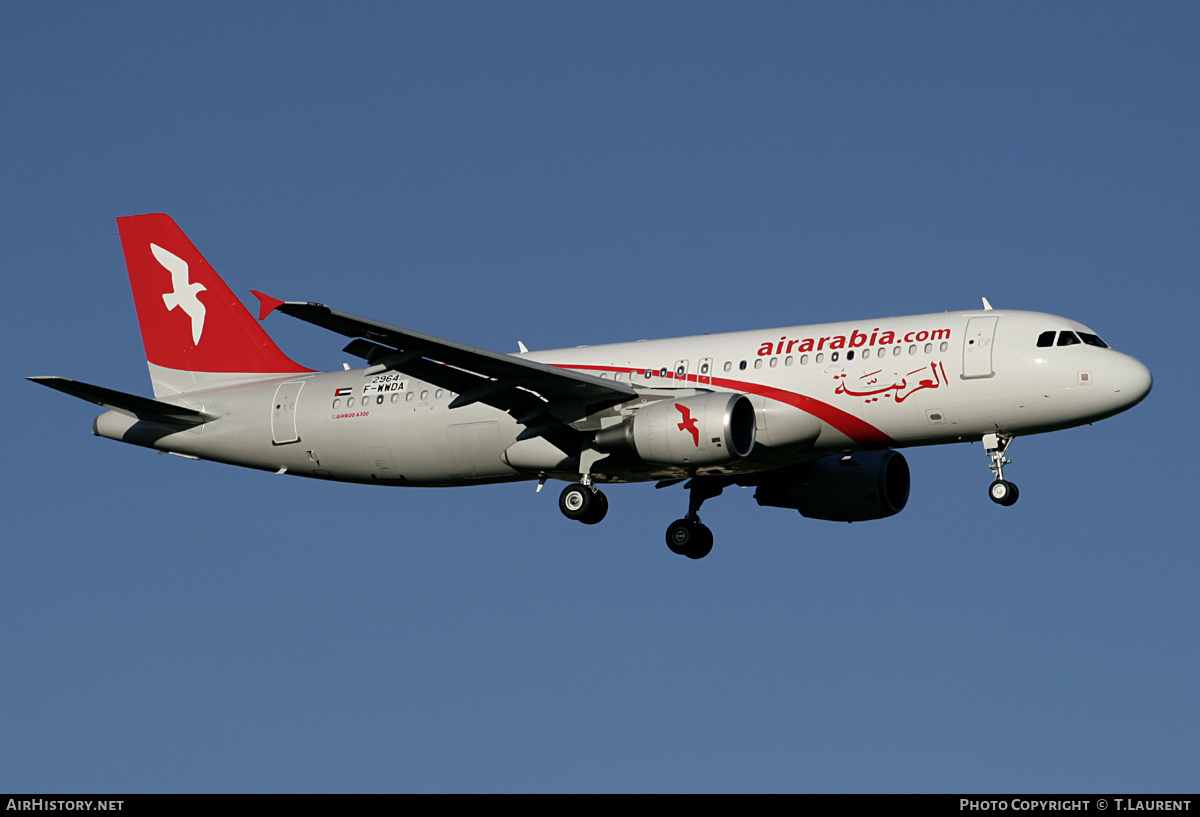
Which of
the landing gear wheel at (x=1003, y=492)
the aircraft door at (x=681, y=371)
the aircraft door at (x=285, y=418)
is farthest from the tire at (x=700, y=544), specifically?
the aircraft door at (x=285, y=418)

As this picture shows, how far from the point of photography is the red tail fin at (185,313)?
46.0 m

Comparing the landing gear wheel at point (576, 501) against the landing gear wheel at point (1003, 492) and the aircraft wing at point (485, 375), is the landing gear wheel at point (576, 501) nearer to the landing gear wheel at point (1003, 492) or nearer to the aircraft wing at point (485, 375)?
the aircraft wing at point (485, 375)

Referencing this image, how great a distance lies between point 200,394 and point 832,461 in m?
18.2

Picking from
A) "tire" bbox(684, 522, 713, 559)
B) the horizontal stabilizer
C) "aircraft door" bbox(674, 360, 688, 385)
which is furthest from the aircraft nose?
the horizontal stabilizer

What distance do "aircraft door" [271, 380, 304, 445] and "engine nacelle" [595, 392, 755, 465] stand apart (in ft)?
35.5

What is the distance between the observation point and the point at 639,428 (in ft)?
122

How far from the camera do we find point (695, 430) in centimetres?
3641

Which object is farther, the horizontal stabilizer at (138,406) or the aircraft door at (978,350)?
the horizontal stabilizer at (138,406)

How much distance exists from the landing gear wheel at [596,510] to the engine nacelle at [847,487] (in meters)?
6.02

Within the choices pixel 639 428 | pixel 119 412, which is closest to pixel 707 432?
pixel 639 428

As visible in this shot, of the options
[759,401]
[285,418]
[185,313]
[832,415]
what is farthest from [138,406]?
[832,415]

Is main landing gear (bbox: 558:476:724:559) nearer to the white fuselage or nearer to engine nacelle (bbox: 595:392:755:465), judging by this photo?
the white fuselage

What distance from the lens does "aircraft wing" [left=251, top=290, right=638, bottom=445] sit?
34.3m
